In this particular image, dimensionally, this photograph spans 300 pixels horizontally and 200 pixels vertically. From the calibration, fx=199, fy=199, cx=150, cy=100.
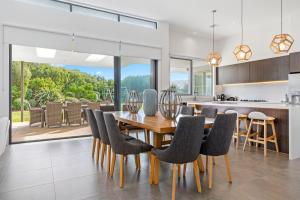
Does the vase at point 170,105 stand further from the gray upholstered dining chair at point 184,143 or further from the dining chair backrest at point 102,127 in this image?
the dining chair backrest at point 102,127

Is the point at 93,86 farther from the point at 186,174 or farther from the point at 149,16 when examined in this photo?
the point at 186,174

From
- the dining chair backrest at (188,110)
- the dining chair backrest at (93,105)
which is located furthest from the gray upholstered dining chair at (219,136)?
the dining chair backrest at (93,105)

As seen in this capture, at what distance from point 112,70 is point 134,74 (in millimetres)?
748

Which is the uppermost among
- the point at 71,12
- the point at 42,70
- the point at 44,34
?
the point at 71,12

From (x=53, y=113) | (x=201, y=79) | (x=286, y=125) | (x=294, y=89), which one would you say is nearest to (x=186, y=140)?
(x=286, y=125)

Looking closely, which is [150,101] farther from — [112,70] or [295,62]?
[295,62]

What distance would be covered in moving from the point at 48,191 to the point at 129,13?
4775 millimetres

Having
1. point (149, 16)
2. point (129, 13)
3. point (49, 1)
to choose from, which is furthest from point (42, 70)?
point (149, 16)

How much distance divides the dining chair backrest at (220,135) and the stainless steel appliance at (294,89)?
13.4ft

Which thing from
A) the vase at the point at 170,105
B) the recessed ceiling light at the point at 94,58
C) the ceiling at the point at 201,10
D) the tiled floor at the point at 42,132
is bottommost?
Answer: the tiled floor at the point at 42,132

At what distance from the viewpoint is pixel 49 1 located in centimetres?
469

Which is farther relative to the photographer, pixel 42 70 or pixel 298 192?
pixel 42 70

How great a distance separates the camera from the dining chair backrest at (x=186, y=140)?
78.8 inches

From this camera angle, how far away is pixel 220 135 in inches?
94.3
